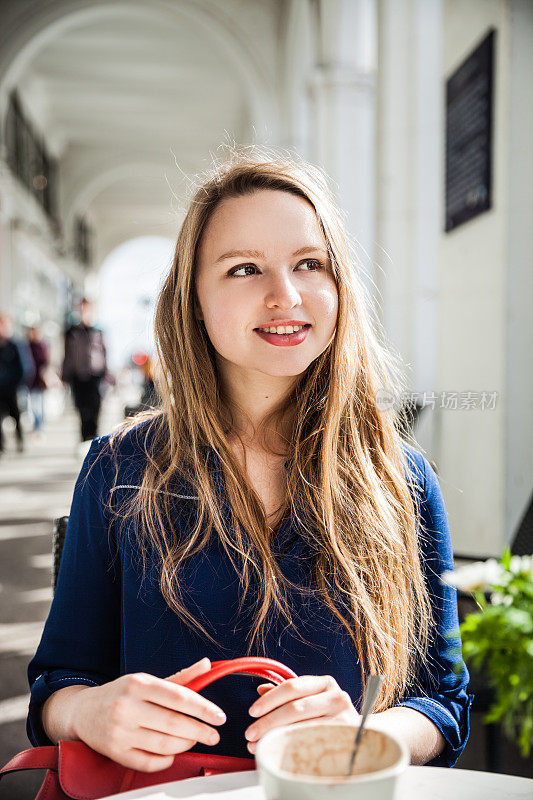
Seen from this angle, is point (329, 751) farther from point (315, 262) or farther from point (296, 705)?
point (315, 262)

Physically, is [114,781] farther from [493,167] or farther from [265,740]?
[493,167]

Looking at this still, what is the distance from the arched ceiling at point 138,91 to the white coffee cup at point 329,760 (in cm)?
637

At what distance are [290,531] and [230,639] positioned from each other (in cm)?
19

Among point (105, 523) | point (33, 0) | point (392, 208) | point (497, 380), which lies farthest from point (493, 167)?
point (33, 0)

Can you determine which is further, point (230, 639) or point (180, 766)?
point (230, 639)

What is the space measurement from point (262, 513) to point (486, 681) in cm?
76

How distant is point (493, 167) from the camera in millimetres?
3406

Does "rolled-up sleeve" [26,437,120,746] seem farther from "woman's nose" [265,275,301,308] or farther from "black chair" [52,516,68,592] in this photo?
"woman's nose" [265,275,301,308]

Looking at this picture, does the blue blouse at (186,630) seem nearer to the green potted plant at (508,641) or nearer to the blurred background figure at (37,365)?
the green potted plant at (508,641)

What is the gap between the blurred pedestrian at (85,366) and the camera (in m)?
8.98

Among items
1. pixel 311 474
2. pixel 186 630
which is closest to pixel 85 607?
pixel 186 630

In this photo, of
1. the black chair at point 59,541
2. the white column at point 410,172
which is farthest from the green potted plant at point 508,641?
the white column at point 410,172

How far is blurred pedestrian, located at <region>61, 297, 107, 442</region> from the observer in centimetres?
898

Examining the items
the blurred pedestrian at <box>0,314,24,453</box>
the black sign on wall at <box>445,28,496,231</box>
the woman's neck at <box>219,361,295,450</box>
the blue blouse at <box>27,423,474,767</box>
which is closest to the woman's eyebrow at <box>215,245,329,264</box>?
the woman's neck at <box>219,361,295,450</box>
